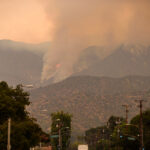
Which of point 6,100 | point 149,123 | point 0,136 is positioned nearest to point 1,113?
point 6,100

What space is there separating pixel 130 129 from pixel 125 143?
14.8 ft

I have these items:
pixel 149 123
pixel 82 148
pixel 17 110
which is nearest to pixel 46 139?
pixel 82 148

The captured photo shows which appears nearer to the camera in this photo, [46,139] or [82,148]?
[46,139]

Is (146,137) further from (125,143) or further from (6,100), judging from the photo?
(6,100)

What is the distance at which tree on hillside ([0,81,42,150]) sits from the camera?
68231 mm

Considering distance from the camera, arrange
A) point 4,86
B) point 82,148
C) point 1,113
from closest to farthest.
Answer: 1. point 1,113
2. point 4,86
3. point 82,148

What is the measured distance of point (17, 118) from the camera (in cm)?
7738

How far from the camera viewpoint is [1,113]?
6744 cm

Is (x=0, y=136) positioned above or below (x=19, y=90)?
below

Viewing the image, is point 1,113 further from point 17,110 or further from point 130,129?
point 130,129

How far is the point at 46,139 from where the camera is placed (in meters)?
121

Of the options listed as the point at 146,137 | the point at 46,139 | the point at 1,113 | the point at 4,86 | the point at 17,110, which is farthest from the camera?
the point at 146,137

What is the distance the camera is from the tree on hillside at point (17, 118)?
2686 inches

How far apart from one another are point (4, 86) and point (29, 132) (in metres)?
13.4
